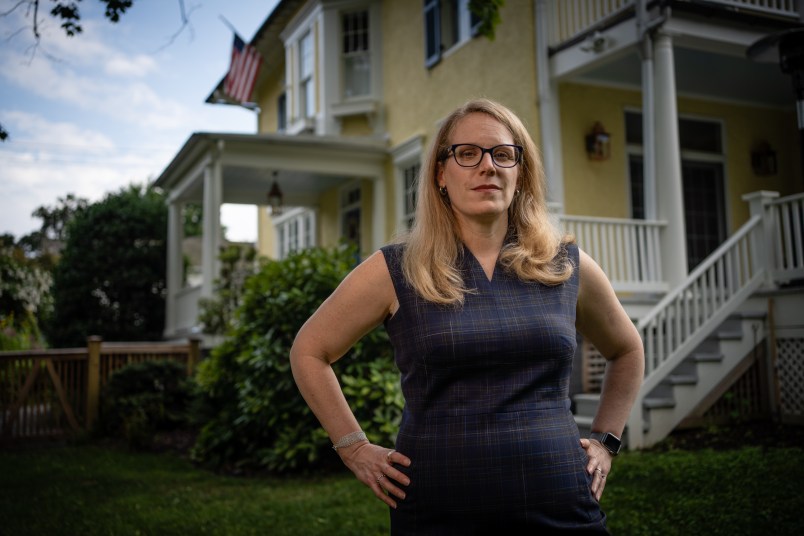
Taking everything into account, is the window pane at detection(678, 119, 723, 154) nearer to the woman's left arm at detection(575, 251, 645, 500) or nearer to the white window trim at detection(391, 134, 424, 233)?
the white window trim at detection(391, 134, 424, 233)

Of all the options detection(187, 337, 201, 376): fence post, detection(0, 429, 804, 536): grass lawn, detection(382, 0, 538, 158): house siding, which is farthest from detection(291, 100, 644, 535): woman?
Answer: detection(187, 337, 201, 376): fence post

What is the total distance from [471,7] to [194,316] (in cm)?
935

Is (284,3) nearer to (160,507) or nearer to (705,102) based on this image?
(705,102)

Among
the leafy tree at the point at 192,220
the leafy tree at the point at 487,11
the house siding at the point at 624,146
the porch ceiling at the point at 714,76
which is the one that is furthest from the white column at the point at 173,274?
the leafy tree at the point at 192,220

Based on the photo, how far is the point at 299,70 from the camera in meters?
15.5

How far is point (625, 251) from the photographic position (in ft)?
28.8

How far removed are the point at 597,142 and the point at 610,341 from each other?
827 centimetres

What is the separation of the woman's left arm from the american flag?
1230 centimetres

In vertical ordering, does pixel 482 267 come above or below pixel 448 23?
below

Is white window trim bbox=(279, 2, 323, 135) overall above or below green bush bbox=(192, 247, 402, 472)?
A: above

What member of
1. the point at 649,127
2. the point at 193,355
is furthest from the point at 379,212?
the point at 649,127

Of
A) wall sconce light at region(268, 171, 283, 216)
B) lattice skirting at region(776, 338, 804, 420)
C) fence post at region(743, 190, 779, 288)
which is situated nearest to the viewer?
lattice skirting at region(776, 338, 804, 420)

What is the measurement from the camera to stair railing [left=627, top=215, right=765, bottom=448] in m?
6.91

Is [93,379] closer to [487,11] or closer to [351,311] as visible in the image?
[487,11]
